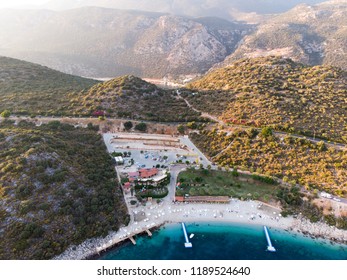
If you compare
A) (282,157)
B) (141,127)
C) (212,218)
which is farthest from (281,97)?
(212,218)

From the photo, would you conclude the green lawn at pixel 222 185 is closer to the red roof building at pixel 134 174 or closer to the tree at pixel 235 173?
the tree at pixel 235 173

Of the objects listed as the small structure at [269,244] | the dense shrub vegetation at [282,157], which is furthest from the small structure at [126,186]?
the small structure at [269,244]

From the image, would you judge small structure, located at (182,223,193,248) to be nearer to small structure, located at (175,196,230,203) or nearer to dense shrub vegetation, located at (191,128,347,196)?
small structure, located at (175,196,230,203)

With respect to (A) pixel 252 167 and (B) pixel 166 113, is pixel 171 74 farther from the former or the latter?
(A) pixel 252 167

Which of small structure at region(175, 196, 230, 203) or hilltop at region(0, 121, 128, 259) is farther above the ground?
hilltop at region(0, 121, 128, 259)

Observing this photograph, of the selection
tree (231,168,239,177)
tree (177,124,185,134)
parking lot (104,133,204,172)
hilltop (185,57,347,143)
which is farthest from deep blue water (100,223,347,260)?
tree (177,124,185,134)

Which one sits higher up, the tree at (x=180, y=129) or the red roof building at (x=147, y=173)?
the tree at (x=180, y=129)
